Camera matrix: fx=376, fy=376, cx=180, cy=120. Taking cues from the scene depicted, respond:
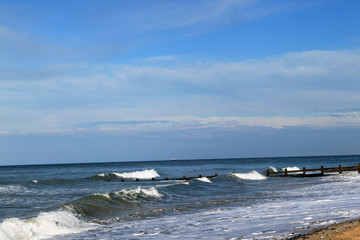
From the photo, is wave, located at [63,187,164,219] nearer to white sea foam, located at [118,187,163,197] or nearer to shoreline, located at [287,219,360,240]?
white sea foam, located at [118,187,163,197]

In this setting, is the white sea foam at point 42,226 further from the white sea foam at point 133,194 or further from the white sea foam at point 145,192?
the white sea foam at point 145,192

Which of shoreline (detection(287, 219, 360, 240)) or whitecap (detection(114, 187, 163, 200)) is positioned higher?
shoreline (detection(287, 219, 360, 240))

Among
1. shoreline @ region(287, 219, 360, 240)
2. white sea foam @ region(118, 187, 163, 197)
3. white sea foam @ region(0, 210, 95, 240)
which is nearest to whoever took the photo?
shoreline @ region(287, 219, 360, 240)

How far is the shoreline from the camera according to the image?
788 cm

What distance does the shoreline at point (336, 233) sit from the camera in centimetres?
788

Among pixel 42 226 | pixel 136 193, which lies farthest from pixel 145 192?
pixel 42 226

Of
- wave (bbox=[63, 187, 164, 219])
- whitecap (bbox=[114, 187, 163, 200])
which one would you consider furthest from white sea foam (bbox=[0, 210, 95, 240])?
whitecap (bbox=[114, 187, 163, 200])

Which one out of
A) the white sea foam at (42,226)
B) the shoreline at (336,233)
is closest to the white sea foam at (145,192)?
the white sea foam at (42,226)

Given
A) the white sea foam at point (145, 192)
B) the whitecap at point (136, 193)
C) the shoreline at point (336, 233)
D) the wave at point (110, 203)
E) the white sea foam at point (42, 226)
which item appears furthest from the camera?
the white sea foam at point (145, 192)

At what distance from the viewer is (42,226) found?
13.3m

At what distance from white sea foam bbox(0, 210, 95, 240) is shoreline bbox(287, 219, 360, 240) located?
26.1ft

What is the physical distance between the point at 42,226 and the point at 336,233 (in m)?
9.79

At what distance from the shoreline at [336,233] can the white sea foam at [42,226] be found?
26.1 ft

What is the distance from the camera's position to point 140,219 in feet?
49.3
